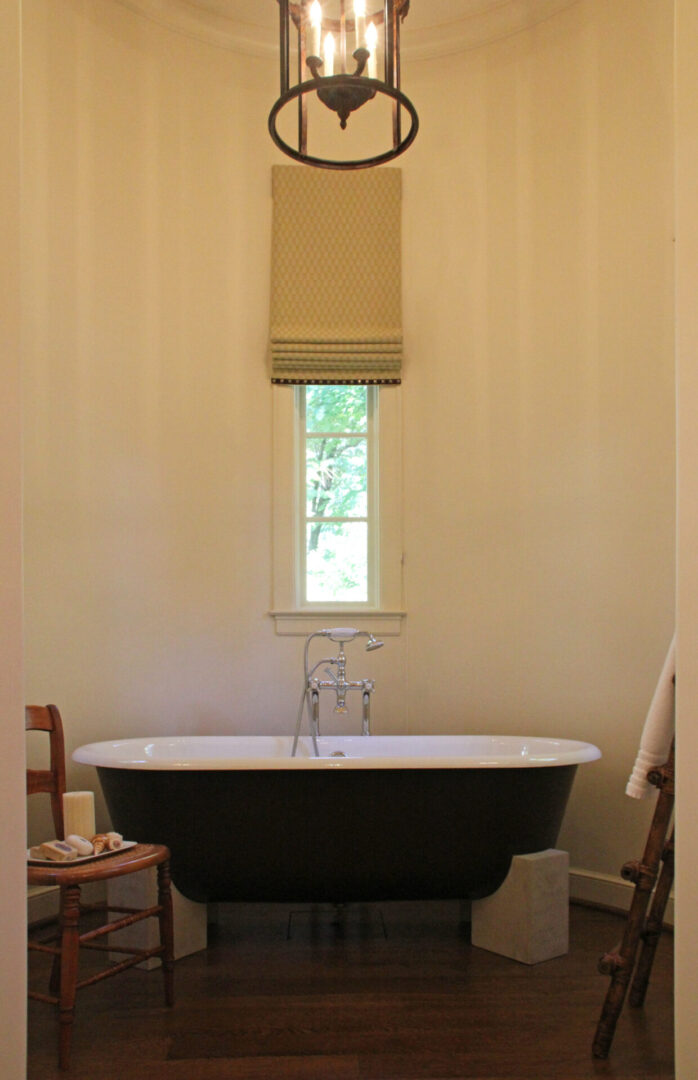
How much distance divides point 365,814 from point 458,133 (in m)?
2.93

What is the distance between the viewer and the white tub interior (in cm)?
299

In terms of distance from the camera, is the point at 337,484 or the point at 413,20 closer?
the point at 413,20

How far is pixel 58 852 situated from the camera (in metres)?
2.61

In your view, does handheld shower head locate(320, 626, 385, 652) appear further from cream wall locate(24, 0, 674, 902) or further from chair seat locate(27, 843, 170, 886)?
chair seat locate(27, 843, 170, 886)

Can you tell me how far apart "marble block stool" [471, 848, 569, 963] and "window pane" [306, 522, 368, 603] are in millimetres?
1463

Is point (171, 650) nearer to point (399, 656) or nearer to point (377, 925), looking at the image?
point (399, 656)

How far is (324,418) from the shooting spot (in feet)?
14.0

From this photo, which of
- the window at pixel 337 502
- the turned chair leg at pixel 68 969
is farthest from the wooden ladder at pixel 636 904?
the window at pixel 337 502

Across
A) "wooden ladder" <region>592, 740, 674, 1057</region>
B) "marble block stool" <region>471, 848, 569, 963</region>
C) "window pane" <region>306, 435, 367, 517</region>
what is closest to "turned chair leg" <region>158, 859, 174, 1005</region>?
"marble block stool" <region>471, 848, 569, 963</region>

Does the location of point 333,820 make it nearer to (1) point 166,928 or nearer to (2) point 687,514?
(1) point 166,928

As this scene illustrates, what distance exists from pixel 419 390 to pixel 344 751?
62.2 inches

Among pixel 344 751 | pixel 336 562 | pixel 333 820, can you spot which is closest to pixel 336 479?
pixel 336 562

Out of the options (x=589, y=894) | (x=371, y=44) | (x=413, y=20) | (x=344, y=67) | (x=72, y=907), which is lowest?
(x=589, y=894)

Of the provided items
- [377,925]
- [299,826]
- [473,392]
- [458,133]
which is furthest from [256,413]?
[377,925]
